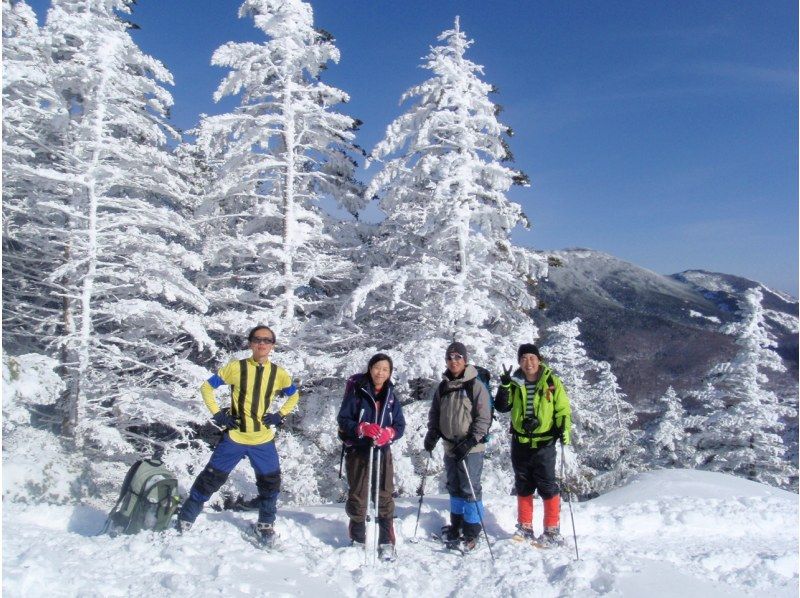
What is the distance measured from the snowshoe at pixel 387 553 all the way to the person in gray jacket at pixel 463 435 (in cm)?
78

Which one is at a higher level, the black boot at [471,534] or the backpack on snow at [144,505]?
the backpack on snow at [144,505]

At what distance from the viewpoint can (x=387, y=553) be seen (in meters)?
5.99

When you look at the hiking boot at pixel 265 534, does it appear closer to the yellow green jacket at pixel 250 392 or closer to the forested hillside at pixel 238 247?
the yellow green jacket at pixel 250 392

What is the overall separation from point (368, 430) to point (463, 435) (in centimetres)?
114

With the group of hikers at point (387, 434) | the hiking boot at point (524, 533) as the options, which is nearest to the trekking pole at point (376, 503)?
the group of hikers at point (387, 434)

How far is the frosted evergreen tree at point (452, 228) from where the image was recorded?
12.7 m

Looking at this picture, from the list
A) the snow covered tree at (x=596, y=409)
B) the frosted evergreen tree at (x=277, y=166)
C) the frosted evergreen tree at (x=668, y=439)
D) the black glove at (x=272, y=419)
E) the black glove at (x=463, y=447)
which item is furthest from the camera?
the frosted evergreen tree at (x=668, y=439)

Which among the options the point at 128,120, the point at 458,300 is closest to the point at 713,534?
the point at 458,300

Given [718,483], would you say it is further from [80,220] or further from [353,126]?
[80,220]

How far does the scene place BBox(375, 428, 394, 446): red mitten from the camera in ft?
20.3

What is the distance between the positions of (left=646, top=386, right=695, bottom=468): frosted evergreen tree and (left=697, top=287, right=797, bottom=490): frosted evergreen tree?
5.95 metres

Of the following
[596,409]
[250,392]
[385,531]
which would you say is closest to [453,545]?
[385,531]

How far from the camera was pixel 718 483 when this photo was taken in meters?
9.64

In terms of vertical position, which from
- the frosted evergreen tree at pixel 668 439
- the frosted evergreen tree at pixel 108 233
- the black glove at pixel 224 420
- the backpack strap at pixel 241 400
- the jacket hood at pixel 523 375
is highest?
the frosted evergreen tree at pixel 108 233
